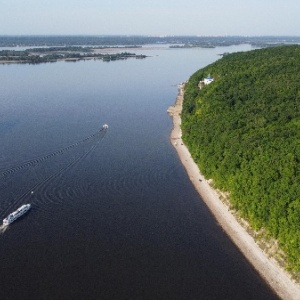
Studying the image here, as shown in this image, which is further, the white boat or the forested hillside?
the white boat

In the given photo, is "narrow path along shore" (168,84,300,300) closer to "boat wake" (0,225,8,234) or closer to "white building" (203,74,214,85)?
"boat wake" (0,225,8,234)

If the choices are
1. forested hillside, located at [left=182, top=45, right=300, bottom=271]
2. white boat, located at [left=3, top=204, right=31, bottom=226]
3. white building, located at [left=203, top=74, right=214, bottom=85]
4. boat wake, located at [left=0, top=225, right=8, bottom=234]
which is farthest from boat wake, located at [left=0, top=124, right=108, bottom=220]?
white building, located at [left=203, top=74, right=214, bottom=85]

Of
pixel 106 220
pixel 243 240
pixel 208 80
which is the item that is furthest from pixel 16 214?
pixel 208 80

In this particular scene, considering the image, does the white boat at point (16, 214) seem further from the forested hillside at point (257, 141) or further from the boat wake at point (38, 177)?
the forested hillside at point (257, 141)

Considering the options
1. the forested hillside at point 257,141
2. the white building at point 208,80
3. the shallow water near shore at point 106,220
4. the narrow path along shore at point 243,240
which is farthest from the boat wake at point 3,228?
the white building at point 208,80

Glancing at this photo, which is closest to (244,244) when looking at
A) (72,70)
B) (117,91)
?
(117,91)
